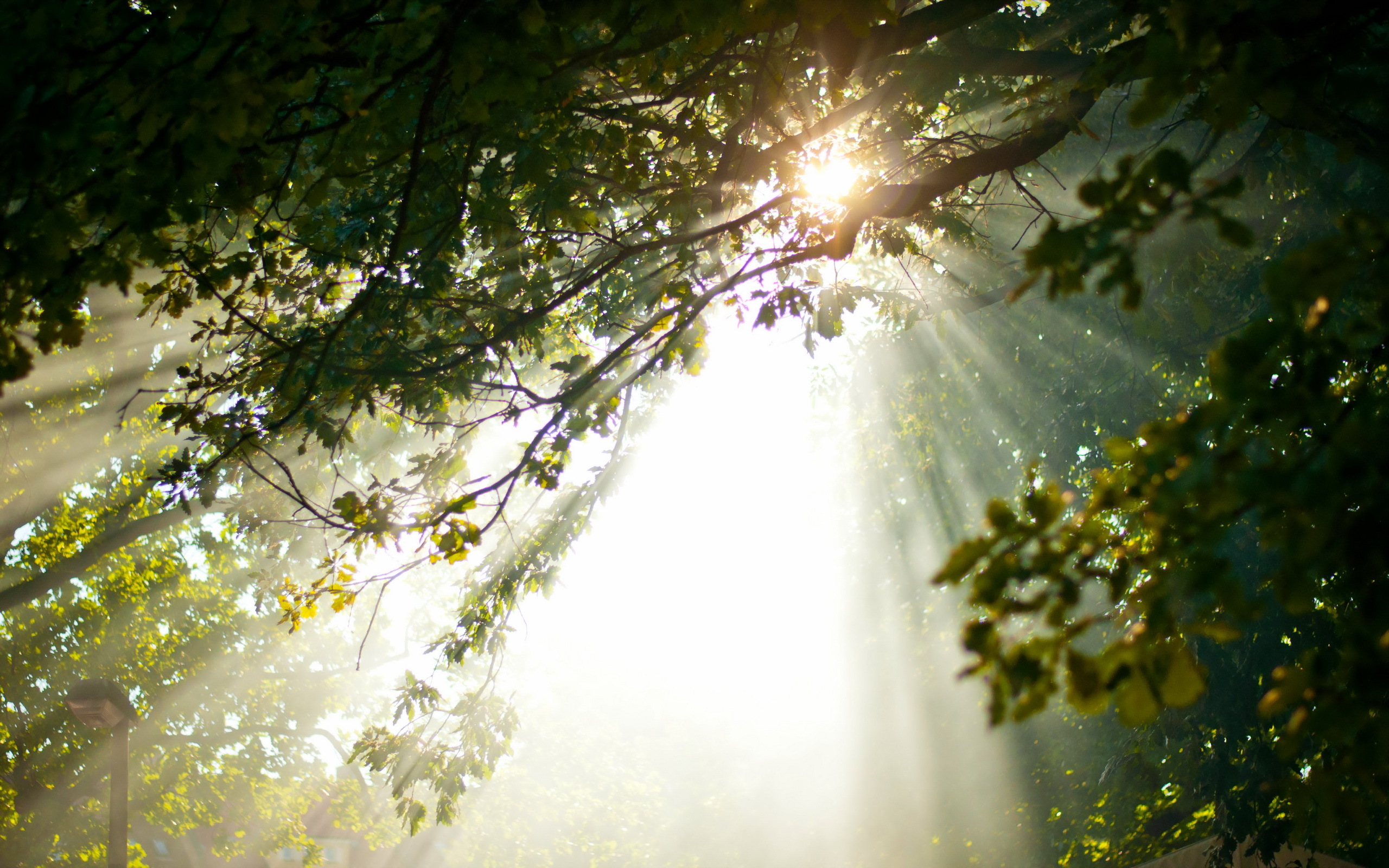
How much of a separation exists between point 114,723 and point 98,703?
59 cm

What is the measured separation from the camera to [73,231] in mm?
2119

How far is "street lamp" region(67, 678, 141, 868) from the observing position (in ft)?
23.9

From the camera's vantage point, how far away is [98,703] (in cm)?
729

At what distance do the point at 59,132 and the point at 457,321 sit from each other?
2.95m

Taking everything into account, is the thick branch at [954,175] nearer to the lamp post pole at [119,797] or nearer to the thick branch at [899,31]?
the thick branch at [899,31]

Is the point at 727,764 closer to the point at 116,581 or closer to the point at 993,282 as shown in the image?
the point at 116,581

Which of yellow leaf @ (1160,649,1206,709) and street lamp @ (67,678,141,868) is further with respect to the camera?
street lamp @ (67,678,141,868)

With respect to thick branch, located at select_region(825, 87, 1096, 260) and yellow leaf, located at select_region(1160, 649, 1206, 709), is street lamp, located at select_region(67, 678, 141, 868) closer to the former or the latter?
thick branch, located at select_region(825, 87, 1096, 260)

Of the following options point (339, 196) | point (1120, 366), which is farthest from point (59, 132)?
point (1120, 366)

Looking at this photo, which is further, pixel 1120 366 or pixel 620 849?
pixel 620 849

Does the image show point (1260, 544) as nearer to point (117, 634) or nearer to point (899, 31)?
point (899, 31)

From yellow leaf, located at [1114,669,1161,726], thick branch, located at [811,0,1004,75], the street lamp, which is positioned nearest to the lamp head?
the street lamp

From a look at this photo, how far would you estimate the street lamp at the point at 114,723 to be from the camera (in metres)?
7.28

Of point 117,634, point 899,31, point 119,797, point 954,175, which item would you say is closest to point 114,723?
point 119,797
